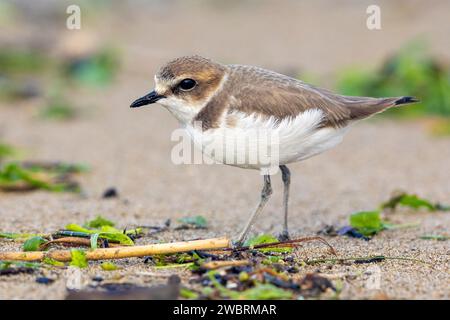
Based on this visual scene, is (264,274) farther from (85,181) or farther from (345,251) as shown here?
(85,181)

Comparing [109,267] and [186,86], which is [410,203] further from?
[109,267]

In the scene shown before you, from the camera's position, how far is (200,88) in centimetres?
469

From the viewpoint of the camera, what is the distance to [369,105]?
5031mm

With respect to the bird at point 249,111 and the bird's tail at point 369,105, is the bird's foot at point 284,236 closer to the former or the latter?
the bird at point 249,111

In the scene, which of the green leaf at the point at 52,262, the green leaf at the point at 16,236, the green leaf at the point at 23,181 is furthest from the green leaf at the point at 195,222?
the green leaf at the point at 23,181

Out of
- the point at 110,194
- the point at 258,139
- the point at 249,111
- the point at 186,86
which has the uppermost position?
the point at 186,86

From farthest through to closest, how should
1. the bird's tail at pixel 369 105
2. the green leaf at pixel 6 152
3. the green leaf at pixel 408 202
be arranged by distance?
the green leaf at pixel 6 152 → the green leaf at pixel 408 202 → the bird's tail at pixel 369 105

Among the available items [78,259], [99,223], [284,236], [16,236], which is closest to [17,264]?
[78,259]

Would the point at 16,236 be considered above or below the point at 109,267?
above

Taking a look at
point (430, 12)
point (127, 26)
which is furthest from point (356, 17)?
point (127, 26)

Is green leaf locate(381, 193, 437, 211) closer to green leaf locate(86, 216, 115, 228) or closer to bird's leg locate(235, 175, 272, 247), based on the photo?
bird's leg locate(235, 175, 272, 247)

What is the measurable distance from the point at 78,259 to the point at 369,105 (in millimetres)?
2179

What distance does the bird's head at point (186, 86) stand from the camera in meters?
4.69

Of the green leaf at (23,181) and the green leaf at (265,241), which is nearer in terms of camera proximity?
the green leaf at (265,241)
